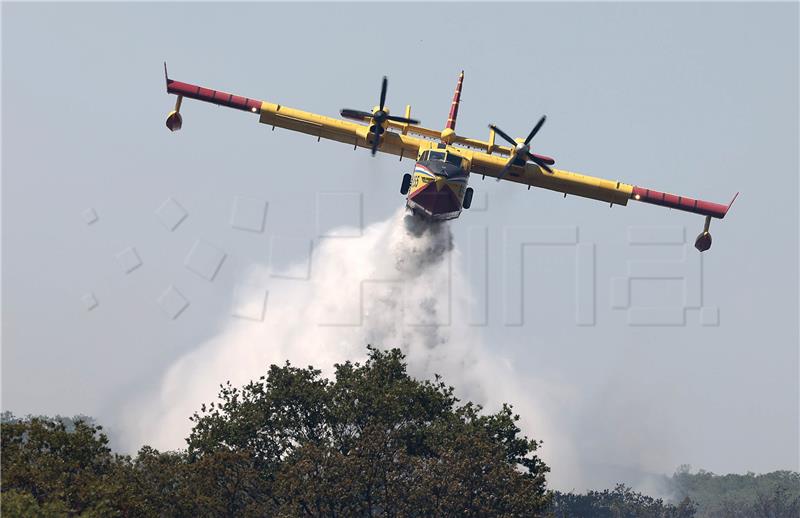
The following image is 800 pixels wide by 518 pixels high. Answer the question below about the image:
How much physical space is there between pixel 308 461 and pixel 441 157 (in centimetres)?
1489

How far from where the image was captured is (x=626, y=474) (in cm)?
15175

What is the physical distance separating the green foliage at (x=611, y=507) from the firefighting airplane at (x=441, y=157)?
72709mm

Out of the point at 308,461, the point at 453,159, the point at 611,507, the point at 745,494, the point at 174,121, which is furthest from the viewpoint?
the point at 745,494

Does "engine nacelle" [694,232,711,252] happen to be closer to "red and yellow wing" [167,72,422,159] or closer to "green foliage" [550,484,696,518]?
"red and yellow wing" [167,72,422,159]

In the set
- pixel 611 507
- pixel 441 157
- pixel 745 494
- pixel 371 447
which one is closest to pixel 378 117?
pixel 441 157

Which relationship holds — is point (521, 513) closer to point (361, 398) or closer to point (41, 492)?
point (361, 398)

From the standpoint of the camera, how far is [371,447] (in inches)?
1960

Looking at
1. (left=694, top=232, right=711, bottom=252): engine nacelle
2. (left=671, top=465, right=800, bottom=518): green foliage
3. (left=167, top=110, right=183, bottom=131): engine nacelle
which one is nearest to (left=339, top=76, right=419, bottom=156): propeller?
(left=167, top=110, right=183, bottom=131): engine nacelle

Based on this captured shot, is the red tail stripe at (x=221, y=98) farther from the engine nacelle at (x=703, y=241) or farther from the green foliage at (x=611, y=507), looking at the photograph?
the green foliage at (x=611, y=507)

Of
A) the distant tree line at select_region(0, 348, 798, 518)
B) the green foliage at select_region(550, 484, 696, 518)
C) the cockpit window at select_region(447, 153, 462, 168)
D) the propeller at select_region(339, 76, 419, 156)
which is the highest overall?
the propeller at select_region(339, 76, 419, 156)

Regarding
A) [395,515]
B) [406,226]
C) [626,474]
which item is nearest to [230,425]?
[395,515]

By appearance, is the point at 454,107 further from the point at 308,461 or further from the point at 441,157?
the point at 308,461

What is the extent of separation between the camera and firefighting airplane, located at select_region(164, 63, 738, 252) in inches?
2035

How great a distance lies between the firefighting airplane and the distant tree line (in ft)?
33.4
